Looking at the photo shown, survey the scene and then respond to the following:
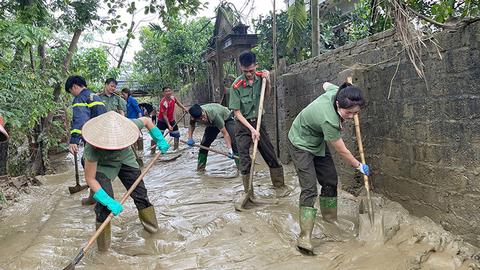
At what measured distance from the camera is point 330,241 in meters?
3.41

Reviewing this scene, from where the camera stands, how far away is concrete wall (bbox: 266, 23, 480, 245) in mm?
2889

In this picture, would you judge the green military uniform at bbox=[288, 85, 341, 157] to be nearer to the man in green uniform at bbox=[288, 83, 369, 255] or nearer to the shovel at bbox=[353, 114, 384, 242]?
the man in green uniform at bbox=[288, 83, 369, 255]

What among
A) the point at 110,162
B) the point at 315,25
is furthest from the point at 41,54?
the point at 110,162

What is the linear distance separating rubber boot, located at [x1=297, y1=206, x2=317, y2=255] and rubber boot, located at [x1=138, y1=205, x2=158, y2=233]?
151 cm

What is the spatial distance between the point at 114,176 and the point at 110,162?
0.46ft

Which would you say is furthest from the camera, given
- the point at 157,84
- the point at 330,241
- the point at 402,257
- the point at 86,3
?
the point at 157,84

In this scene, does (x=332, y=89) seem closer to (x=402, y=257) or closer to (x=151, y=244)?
(x=402, y=257)

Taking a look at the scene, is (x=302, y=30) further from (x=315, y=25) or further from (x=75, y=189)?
(x=75, y=189)

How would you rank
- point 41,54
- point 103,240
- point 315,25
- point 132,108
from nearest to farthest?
point 103,240
point 315,25
point 132,108
point 41,54

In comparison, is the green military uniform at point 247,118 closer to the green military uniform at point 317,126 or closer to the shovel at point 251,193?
the shovel at point 251,193

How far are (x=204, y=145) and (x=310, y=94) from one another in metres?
2.11

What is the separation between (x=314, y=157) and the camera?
3.67m

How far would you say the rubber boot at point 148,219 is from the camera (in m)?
3.84

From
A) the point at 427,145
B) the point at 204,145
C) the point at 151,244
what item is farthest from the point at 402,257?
the point at 204,145
